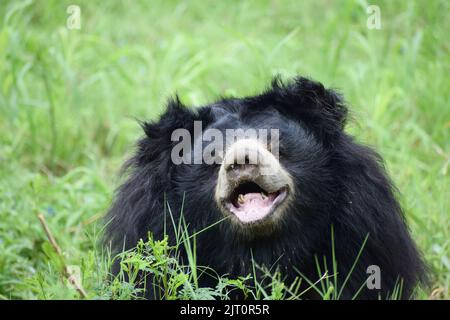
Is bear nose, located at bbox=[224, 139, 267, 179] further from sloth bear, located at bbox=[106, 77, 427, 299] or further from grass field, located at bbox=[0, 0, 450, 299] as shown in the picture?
grass field, located at bbox=[0, 0, 450, 299]

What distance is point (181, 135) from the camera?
424 cm

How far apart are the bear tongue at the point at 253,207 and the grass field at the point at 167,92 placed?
48.3 inches

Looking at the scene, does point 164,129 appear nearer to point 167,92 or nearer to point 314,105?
point 314,105

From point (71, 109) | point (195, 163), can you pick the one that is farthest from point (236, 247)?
point (71, 109)

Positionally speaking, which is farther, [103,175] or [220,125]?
[103,175]

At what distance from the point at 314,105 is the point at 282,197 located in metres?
0.59

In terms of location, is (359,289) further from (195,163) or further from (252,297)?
(195,163)

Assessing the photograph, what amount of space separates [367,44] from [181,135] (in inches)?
134

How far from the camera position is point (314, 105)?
416 cm

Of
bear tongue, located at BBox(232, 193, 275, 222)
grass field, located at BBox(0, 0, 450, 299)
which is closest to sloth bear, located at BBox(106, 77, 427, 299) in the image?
bear tongue, located at BBox(232, 193, 275, 222)

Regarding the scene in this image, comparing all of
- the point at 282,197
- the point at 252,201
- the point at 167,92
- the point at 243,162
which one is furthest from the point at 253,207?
the point at 167,92

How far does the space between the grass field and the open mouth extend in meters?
1.20

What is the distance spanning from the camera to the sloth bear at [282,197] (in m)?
3.90

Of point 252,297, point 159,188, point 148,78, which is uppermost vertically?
point 148,78
